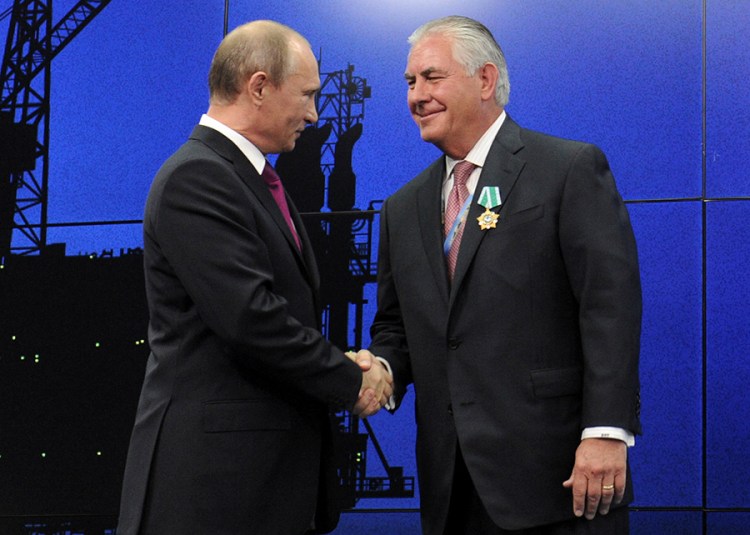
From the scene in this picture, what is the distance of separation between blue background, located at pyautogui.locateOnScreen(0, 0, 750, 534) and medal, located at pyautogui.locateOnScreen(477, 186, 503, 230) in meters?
1.43

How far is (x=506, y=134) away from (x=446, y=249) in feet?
1.06

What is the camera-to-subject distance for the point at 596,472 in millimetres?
1920

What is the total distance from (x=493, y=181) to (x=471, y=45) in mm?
400

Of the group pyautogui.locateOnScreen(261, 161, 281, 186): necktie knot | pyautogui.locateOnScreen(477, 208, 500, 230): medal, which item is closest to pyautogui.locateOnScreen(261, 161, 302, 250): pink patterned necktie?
pyautogui.locateOnScreen(261, 161, 281, 186): necktie knot

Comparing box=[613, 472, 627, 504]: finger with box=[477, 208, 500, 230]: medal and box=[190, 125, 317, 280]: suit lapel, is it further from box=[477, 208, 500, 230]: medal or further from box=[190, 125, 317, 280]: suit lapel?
box=[190, 125, 317, 280]: suit lapel

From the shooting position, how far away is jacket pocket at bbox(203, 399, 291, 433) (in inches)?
74.6

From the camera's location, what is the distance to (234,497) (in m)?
1.91

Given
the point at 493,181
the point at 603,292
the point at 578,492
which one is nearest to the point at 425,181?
the point at 493,181

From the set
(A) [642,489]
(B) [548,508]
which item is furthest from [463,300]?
(A) [642,489]

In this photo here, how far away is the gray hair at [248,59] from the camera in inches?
83.2

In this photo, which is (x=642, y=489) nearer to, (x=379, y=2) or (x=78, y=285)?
(x=379, y=2)

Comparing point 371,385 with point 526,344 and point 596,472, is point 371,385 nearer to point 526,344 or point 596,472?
point 526,344

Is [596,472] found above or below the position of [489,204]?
below

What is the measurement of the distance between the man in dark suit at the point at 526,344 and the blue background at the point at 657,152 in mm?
1330
